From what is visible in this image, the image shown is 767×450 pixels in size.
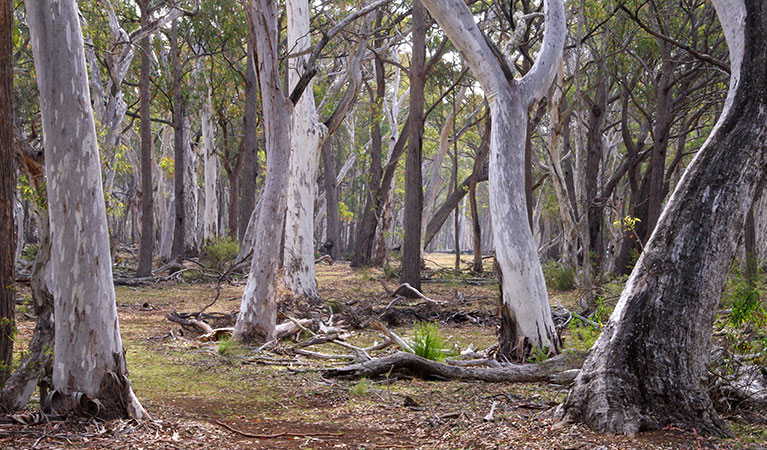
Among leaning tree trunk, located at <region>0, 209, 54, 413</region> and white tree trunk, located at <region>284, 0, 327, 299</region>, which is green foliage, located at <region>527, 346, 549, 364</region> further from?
white tree trunk, located at <region>284, 0, 327, 299</region>

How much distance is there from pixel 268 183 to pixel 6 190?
11.8ft

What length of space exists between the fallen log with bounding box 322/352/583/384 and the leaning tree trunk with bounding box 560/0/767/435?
67.3 inches

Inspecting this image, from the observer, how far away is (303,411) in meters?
5.11

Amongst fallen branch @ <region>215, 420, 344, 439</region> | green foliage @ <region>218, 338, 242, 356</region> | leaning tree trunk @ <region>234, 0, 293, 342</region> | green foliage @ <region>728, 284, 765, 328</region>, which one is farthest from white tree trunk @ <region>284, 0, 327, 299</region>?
green foliage @ <region>728, 284, 765, 328</region>

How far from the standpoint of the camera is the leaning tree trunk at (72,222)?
3963 mm

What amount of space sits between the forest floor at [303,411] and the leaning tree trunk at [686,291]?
17cm

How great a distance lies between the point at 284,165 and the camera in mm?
7543

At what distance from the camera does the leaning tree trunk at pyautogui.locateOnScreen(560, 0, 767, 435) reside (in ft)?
12.4

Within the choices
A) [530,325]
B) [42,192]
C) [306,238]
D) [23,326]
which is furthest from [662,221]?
[306,238]

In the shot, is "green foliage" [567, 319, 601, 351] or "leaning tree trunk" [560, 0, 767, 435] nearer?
"leaning tree trunk" [560, 0, 767, 435]

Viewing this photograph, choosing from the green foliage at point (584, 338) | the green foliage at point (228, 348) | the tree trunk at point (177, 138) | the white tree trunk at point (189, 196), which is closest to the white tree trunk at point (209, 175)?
the white tree trunk at point (189, 196)

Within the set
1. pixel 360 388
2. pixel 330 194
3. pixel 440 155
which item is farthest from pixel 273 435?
pixel 330 194

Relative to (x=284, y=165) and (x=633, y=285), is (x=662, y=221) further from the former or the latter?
(x=284, y=165)

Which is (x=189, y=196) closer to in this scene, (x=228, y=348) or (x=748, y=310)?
(x=228, y=348)
